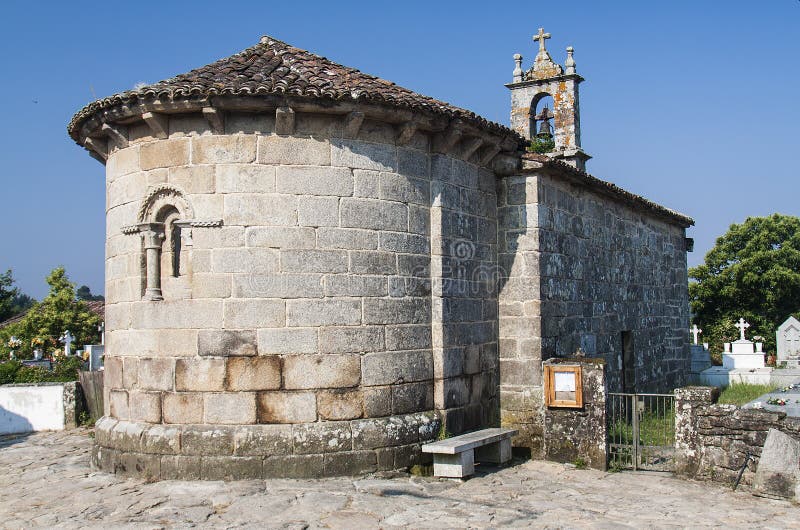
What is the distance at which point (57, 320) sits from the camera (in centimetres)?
2416

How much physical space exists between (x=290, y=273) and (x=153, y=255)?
5.44 feet

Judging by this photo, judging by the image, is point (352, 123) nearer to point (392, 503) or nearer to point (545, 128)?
point (392, 503)

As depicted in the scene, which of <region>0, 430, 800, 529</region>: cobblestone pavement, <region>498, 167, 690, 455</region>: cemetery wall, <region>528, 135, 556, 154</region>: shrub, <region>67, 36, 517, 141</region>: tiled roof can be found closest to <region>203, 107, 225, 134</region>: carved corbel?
<region>67, 36, 517, 141</region>: tiled roof

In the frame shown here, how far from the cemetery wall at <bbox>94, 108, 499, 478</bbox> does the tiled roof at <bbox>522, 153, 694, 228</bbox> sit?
2.20 metres

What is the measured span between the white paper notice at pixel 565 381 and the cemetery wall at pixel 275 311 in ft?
4.45

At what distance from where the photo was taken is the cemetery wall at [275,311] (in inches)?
308

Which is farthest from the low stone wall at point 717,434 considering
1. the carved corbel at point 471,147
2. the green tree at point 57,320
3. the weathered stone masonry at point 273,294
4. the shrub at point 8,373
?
the green tree at point 57,320

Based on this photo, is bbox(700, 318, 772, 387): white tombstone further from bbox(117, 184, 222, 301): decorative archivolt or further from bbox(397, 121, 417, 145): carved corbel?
bbox(117, 184, 222, 301): decorative archivolt

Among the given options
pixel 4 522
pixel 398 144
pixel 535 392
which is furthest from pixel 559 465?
pixel 4 522

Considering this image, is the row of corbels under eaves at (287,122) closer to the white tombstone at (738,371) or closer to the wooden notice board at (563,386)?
the wooden notice board at (563,386)

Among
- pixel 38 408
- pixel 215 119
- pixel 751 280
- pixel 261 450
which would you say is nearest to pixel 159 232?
pixel 215 119

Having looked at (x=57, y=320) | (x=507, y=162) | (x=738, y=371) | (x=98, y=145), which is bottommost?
(x=738, y=371)

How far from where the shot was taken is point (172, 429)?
25.9ft

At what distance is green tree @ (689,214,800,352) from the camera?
32.2 m
